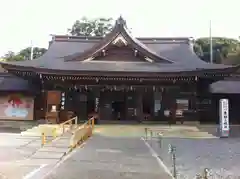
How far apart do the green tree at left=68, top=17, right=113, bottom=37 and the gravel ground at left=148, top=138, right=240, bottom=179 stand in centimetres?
4851

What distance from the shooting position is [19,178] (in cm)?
812

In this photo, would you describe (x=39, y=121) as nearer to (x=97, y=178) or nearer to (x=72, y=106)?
(x=72, y=106)

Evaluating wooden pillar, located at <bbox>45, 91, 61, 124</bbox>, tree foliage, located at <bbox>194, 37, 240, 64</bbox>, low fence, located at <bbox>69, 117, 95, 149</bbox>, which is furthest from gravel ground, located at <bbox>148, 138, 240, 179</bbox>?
tree foliage, located at <bbox>194, 37, 240, 64</bbox>

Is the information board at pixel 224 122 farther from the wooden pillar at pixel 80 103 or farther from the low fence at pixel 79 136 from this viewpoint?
the wooden pillar at pixel 80 103

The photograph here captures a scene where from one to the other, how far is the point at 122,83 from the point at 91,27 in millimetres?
41110

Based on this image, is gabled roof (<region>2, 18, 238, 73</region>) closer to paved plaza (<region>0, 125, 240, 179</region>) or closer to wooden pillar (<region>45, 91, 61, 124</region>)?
wooden pillar (<region>45, 91, 61, 124</region>)

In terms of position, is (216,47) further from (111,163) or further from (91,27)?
(111,163)

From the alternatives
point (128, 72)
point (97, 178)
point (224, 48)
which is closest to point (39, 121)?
point (128, 72)

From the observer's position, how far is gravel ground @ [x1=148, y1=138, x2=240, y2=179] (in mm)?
9309

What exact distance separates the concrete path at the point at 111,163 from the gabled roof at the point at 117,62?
30.1 feet

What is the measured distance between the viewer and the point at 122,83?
930 inches

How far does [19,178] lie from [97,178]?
6.22ft

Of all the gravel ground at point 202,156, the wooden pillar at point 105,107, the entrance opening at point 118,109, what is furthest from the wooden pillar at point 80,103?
the gravel ground at point 202,156

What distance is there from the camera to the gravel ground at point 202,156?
9309 millimetres
